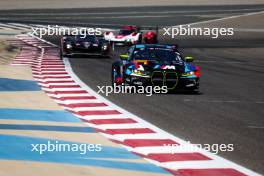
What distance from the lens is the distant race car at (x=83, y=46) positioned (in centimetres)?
3122

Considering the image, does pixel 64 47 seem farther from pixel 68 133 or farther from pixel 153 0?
pixel 153 0

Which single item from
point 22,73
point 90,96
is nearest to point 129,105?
point 90,96

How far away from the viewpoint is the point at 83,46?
103 ft

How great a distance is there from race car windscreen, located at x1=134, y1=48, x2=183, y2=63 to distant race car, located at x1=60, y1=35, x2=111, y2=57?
11935 mm

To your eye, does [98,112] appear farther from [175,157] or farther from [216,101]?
[175,157]

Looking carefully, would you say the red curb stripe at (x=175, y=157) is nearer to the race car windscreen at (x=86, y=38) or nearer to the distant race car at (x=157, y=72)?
the distant race car at (x=157, y=72)

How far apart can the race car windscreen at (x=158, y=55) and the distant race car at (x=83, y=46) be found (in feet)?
39.2

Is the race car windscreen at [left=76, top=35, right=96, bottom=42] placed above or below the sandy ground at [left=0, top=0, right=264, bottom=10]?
below

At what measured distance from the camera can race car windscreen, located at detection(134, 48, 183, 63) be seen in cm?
1908

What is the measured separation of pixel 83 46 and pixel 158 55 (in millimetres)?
12365
